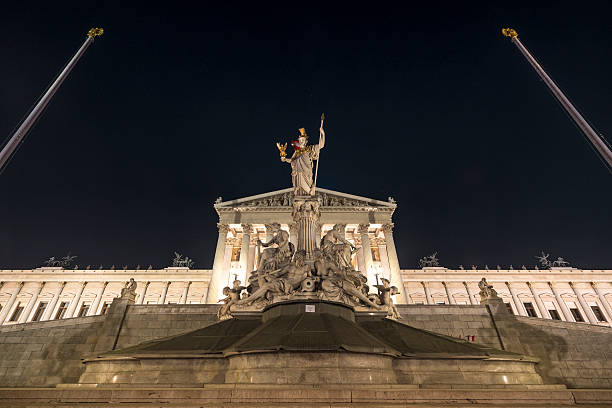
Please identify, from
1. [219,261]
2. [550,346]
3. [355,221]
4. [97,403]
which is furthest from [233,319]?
[355,221]

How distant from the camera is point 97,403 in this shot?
5.91m

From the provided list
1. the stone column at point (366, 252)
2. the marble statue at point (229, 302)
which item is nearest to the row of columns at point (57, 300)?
the stone column at point (366, 252)

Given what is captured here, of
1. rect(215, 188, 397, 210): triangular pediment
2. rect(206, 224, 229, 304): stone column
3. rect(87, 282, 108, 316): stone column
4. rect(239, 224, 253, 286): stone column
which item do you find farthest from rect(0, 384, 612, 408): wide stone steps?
rect(87, 282, 108, 316): stone column

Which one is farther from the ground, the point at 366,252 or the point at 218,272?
the point at 366,252

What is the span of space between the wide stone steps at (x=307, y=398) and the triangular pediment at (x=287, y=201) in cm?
4311

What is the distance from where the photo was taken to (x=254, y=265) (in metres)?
45.3

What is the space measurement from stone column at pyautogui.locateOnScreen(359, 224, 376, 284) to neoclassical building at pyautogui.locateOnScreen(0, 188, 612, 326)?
141 mm

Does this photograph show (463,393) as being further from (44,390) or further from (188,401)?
(44,390)

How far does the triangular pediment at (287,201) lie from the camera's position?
49569mm

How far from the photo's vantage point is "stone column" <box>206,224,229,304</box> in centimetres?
4100

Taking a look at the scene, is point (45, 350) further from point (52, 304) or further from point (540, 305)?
point (540, 305)

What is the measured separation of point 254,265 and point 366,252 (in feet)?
50.6

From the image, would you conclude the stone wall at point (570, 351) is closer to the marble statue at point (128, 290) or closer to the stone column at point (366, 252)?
the marble statue at point (128, 290)

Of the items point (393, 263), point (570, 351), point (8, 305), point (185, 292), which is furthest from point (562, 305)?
point (8, 305)
